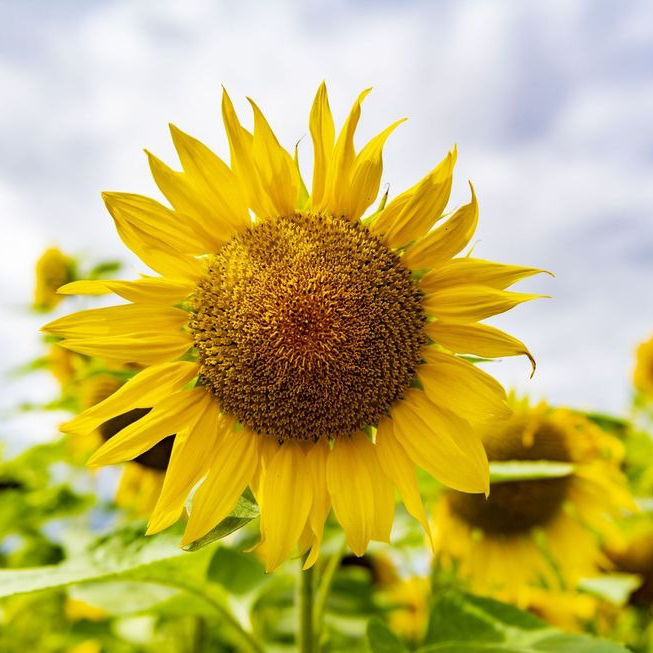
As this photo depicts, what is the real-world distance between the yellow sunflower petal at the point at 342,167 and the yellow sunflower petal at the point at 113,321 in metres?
0.43

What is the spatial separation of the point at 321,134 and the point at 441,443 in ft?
2.34

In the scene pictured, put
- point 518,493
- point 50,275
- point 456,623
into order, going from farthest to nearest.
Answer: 1. point 50,275
2. point 518,493
3. point 456,623

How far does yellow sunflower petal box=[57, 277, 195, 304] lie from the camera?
1.55 metres

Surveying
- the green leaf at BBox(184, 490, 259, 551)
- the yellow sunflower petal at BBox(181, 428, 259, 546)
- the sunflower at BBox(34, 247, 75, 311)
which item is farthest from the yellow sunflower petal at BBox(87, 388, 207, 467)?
the sunflower at BBox(34, 247, 75, 311)

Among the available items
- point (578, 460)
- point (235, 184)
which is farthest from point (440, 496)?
point (235, 184)

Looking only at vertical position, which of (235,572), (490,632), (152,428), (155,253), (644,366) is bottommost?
(644,366)

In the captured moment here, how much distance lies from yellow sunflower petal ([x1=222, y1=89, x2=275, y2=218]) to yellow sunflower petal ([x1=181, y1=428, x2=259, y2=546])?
502 millimetres

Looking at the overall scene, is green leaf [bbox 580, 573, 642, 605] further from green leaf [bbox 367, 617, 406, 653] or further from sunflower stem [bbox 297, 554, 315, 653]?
sunflower stem [bbox 297, 554, 315, 653]

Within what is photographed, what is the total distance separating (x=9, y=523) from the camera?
291 cm

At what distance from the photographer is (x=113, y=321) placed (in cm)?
157

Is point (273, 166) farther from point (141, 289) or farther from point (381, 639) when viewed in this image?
point (381, 639)

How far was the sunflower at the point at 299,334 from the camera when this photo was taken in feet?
5.03

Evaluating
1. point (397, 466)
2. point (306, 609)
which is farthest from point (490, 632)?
point (397, 466)

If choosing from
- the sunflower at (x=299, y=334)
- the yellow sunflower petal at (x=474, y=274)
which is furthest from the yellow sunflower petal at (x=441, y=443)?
the yellow sunflower petal at (x=474, y=274)
